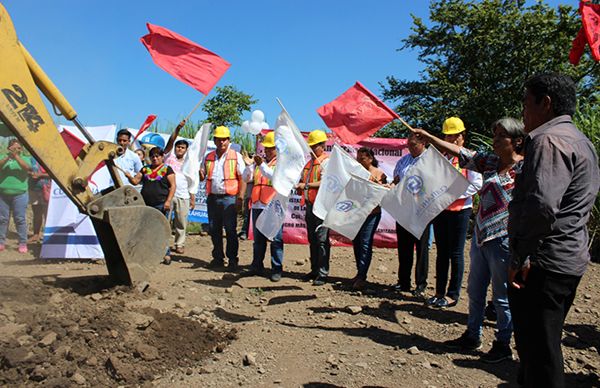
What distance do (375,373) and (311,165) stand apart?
349cm

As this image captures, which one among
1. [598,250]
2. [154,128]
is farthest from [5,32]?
[154,128]

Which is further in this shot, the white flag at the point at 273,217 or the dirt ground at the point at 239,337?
the white flag at the point at 273,217

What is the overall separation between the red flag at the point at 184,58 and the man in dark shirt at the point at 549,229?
4208mm

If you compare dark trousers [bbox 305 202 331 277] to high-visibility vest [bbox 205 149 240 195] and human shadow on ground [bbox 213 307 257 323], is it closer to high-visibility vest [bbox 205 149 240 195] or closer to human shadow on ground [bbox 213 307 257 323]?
high-visibility vest [bbox 205 149 240 195]

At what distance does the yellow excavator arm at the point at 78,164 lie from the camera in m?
4.23

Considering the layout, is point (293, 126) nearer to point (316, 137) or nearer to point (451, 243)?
point (316, 137)

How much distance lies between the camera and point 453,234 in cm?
541

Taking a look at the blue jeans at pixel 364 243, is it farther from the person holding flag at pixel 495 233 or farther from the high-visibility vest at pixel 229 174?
the person holding flag at pixel 495 233

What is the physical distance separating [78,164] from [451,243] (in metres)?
4.18

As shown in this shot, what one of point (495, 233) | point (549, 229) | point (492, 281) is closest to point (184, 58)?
point (495, 233)

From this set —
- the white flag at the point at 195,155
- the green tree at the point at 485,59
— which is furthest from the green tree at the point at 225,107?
the white flag at the point at 195,155

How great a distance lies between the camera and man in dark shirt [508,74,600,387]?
230cm

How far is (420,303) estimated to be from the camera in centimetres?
569

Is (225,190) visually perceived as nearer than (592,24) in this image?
No
